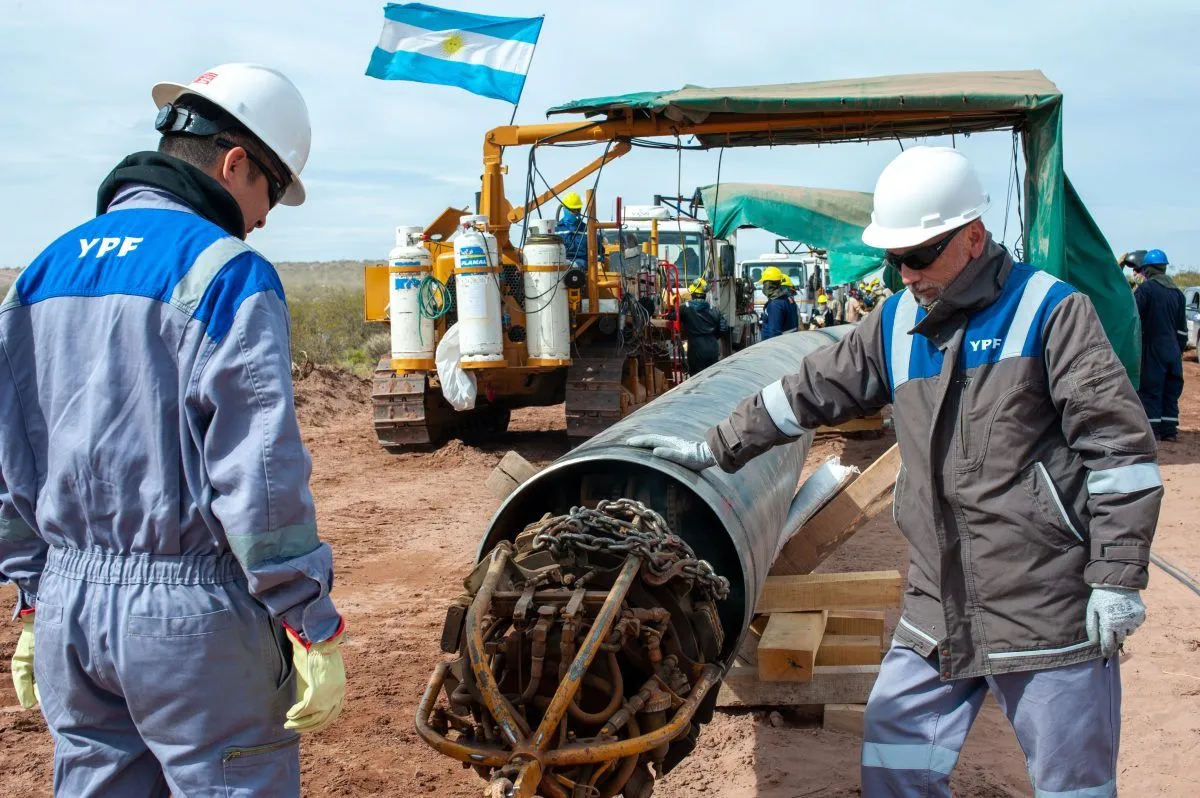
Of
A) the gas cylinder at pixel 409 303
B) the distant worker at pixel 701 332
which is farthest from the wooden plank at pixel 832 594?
the distant worker at pixel 701 332

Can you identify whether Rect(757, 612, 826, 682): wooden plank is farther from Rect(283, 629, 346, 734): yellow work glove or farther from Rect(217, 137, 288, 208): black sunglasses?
Rect(217, 137, 288, 208): black sunglasses

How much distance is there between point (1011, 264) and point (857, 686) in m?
2.09

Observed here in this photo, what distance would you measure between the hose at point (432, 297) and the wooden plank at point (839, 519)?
5.68 meters

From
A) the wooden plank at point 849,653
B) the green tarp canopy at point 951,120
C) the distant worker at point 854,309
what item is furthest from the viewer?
the distant worker at point 854,309

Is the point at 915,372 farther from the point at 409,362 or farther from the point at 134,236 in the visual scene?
the point at 409,362

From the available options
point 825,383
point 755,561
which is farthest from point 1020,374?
point 755,561

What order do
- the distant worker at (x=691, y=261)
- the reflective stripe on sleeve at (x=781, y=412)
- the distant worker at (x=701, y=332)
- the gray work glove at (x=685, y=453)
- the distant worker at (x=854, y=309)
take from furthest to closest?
the distant worker at (x=854, y=309) → the distant worker at (x=691, y=261) → the distant worker at (x=701, y=332) → the gray work glove at (x=685, y=453) → the reflective stripe on sleeve at (x=781, y=412)

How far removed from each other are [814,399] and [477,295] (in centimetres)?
647

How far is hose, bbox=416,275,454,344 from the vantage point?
9938 mm

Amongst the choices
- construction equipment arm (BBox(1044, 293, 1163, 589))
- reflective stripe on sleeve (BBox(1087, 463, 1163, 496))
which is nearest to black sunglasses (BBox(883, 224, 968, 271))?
construction equipment arm (BBox(1044, 293, 1163, 589))

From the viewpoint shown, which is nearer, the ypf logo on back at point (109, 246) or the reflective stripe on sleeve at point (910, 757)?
the ypf logo on back at point (109, 246)

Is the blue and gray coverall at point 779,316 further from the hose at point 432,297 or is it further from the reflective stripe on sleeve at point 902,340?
the reflective stripe on sleeve at point 902,340

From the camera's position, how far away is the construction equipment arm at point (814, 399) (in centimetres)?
312

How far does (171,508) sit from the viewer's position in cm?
223
